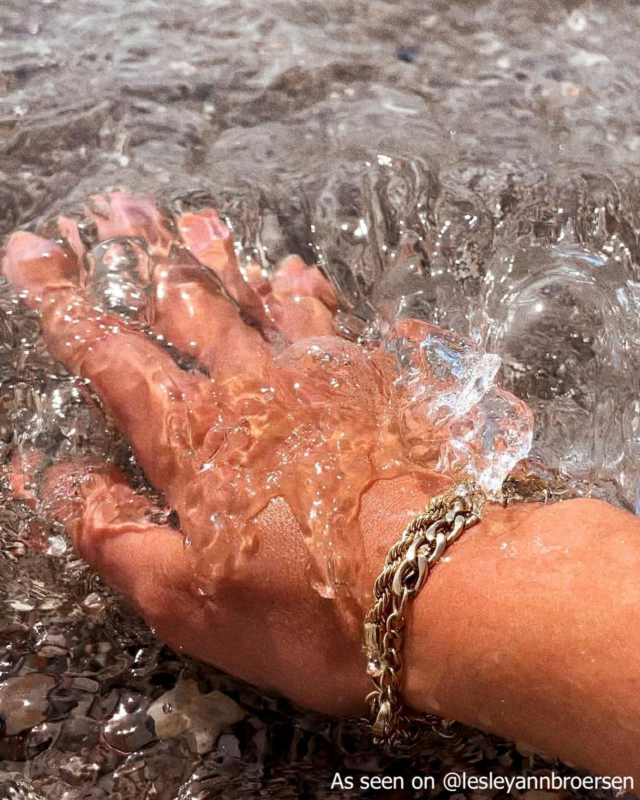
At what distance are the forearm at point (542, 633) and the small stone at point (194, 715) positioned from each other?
320 mm

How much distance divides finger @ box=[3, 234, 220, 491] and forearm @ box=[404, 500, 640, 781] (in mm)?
505

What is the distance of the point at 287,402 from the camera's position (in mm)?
1327

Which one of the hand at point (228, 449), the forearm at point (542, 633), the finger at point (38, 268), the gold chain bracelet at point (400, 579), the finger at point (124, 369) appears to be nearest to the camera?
the forearm at point (542, 633)

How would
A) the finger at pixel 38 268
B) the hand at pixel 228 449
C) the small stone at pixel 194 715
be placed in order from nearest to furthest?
the hand at pixel 228 449 < the small stone at pixel 194 715 < the finger at pixel 38 268

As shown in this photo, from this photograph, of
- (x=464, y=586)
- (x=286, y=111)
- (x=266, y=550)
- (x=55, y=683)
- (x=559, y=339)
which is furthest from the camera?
(x=286, y=111)

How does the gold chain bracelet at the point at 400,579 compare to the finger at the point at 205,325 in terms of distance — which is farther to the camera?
the finger at the point at 205,325

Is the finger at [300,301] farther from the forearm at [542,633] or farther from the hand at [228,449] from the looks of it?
the forearm at [542,633]

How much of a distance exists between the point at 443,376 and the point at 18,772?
0.82 meters

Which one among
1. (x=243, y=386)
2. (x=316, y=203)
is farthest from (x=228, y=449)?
(x=316, y=203)

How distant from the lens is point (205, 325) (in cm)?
153

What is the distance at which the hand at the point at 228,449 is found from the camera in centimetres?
115

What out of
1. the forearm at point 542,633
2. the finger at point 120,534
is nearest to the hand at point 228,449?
the finger at point 120,534

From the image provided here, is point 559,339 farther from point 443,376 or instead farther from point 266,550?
point 266,550

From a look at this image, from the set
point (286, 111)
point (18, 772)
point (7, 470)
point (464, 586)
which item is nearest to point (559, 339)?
point (464, 586)
